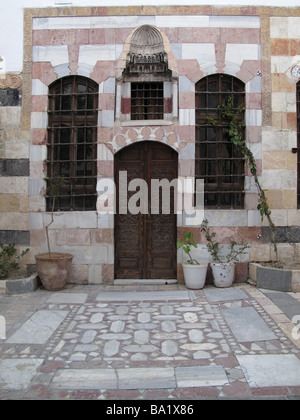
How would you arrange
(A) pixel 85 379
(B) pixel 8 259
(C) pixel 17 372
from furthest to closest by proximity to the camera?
(B) pixel 8 259 < (C) pixel 17 372 < (A) pixel 85 379

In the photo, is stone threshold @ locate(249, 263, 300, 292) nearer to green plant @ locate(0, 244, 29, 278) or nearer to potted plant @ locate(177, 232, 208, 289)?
potted plant @ locate(177, 232, 208, 289)

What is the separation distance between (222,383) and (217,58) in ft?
16.3

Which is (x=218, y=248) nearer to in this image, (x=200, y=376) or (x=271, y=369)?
(x=271, y=369)

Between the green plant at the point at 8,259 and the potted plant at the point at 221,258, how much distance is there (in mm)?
2960

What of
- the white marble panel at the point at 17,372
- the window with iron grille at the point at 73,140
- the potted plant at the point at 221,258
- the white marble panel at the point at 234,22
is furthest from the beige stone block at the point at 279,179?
the white marble panel at the point at 17,372

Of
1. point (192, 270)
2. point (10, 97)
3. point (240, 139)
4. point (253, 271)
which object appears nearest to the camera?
point (192, 270)

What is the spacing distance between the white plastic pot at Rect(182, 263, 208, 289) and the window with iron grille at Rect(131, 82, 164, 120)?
2.52 meters

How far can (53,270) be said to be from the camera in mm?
5641

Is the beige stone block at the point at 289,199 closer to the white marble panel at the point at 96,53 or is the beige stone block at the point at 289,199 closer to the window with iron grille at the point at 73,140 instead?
the window with iron grille at the point at 73,140

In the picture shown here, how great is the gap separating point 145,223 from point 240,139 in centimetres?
205

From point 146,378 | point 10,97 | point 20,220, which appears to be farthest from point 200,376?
point 10,97

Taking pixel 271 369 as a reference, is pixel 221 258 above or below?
above

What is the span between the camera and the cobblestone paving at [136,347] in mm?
2961

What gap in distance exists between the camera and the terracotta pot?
5641mm
